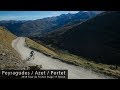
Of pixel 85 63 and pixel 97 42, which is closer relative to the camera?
pixel 85 63

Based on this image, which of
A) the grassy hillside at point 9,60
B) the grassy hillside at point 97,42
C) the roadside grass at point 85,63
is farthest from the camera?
the grassy hillside at point 97,42

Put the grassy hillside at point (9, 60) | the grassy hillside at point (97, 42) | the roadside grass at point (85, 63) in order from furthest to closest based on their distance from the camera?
the grassy hillside at point (97, 42) → the roadside grass at point (85, 63) → the grassy hillside at point (9, 60)

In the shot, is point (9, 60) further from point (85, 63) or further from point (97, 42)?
point (97, 42)

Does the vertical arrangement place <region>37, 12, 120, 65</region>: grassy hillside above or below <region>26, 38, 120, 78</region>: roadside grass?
above

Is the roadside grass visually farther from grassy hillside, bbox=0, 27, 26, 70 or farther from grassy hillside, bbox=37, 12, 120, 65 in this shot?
grassy hillside, bbox=37, 12, 120, 65

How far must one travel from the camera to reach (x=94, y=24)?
565 ft

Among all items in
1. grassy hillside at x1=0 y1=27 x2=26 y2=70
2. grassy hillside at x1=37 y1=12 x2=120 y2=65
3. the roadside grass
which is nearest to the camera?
grassy hillside at x1=0 y1=27 x2=26 y2=70

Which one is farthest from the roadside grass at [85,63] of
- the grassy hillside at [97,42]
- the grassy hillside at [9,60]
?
the grassy hillside at [97,42]

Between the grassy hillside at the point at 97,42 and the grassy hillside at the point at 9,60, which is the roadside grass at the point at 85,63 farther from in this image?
the grassy hillside at the point at 97,42

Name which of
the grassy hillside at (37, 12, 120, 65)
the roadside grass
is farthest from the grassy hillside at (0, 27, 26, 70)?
the grassy hillside at (37, 12, 120, 65)

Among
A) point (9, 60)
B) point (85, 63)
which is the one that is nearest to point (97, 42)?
point (85, 63)
